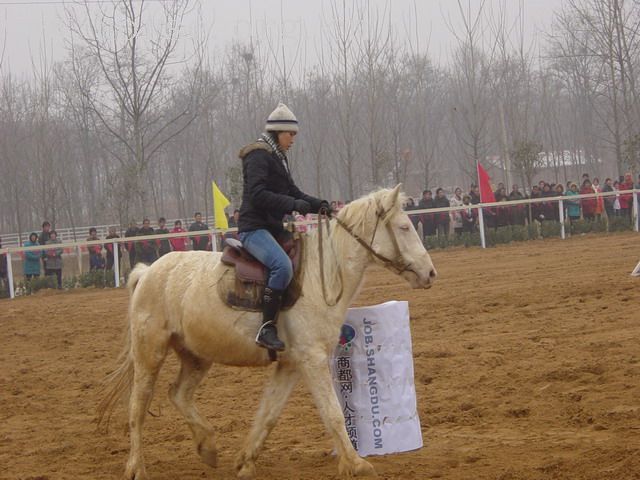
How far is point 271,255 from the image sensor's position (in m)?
6.86

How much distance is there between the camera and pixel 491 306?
14266mm

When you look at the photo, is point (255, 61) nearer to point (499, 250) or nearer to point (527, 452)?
point (499, 250)

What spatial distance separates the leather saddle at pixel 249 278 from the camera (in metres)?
6.89

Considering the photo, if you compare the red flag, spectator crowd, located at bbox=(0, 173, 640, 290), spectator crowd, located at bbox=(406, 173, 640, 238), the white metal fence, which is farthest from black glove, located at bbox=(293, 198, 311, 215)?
the red flag

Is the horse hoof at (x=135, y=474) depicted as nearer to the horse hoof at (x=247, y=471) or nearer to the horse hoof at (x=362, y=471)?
the horse hoof at (x=247, y=471)

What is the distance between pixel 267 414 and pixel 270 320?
0.78 meters

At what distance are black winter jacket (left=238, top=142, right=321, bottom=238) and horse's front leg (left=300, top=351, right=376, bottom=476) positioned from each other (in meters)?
1.13

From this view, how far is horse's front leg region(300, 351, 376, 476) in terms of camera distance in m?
6.34

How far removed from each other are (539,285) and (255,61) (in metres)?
26.1

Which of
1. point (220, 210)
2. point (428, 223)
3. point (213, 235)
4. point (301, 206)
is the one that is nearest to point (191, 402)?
point (301, 206)

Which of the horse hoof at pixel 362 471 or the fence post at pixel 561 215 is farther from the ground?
the fence post at pixel 561 215

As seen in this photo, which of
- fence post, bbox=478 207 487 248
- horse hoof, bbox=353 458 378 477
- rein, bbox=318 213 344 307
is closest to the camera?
horse hoof, bbox=353 458 378 477

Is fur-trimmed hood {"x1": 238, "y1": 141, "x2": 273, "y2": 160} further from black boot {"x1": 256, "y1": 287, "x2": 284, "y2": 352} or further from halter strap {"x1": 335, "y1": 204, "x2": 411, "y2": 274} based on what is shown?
black boot {"x1": 256, "y1": 287, "x2": 284, "y2": 352}

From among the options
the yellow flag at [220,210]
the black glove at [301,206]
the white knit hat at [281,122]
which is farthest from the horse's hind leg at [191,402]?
the yellow flag at [220,210]
